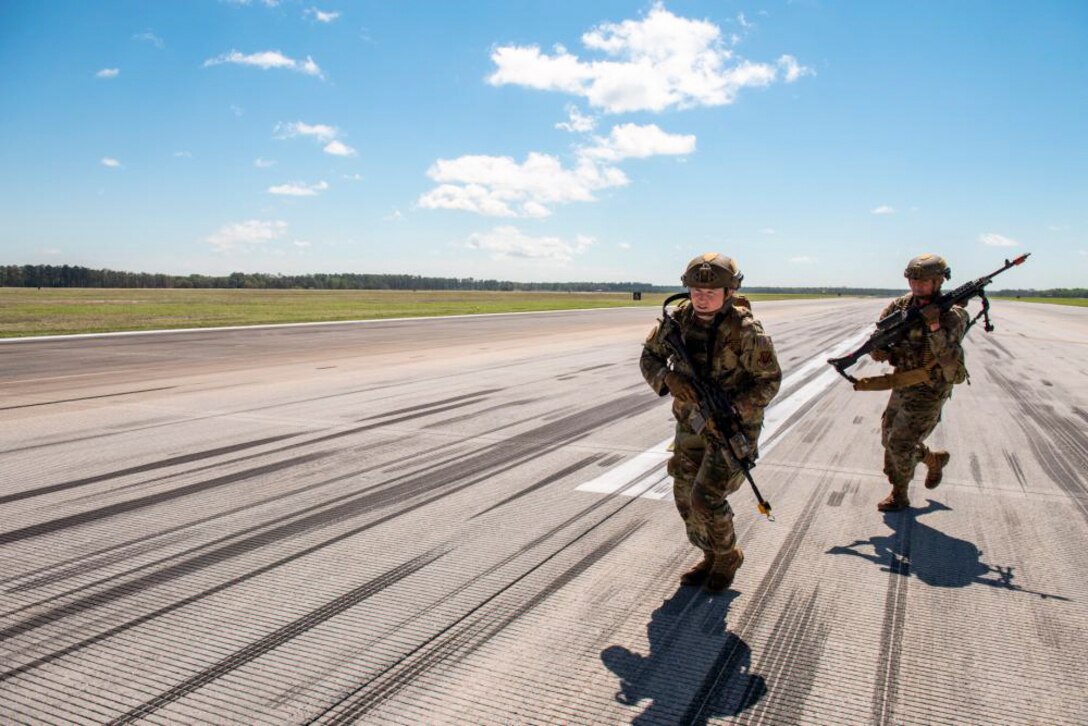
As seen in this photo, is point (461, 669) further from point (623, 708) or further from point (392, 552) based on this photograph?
point (392, 552)

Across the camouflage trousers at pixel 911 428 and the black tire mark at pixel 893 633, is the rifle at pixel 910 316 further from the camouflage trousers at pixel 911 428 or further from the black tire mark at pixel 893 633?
the black tire mark at pixel 893 633

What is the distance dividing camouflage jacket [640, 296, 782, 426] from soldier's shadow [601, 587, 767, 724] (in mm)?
1103

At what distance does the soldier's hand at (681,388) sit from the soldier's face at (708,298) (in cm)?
40

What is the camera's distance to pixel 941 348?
5020mm

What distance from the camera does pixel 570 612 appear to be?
3.43 m

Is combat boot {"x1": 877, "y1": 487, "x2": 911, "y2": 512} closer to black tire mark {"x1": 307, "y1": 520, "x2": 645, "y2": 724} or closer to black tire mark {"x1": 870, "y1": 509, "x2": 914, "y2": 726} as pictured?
black tire mark {"x1": 870, "y1": 509, "x2": 914, "y2": 726}

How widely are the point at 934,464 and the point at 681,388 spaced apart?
3194mm

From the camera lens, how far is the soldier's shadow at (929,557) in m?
3.89

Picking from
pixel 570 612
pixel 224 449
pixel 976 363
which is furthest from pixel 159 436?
pixel 976 363

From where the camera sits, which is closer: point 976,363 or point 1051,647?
point 1051,647

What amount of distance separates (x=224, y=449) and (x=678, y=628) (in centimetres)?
550

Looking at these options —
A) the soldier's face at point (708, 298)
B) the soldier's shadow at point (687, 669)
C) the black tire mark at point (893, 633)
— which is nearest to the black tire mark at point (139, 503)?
the soldier's shadow at point (687, 669)

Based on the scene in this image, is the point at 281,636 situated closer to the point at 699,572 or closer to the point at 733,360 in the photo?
the point at 699,572

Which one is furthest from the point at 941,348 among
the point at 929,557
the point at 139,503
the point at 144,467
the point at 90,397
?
the point at 90,397
